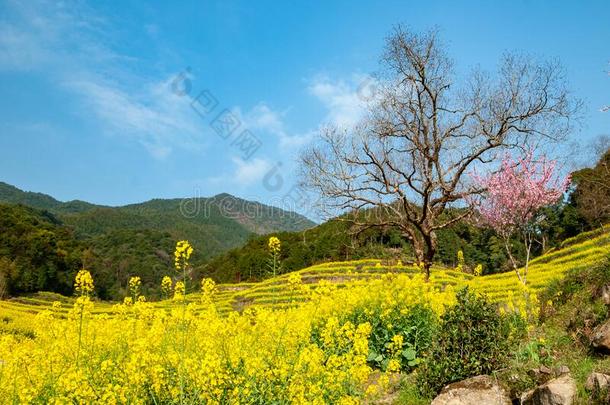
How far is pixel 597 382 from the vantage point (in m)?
5.10

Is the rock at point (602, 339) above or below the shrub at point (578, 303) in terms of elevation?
below

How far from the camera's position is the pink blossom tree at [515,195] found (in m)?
16.2

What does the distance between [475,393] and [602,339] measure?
193 cm

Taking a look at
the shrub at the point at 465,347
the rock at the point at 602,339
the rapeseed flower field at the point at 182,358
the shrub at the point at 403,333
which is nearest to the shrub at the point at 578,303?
the rock at the point at 602,339

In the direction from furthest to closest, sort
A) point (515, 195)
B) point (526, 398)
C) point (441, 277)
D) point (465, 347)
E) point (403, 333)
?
point (441, 277) → point (515, 195) → point (403, 333) → point (465, 347) → point (526, 398)

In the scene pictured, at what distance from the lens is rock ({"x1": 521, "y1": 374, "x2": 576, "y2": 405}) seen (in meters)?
5.09

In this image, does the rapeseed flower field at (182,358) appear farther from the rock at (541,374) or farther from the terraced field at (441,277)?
A: the terraced field at (441,277)

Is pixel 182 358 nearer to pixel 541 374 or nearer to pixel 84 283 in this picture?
pixel 84 283

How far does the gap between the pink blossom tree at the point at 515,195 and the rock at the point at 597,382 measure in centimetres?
1053

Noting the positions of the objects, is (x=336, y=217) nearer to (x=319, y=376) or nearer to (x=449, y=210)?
(x=449, y=210)

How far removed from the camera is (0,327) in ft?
66.4

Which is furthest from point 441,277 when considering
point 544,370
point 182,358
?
point 182,358

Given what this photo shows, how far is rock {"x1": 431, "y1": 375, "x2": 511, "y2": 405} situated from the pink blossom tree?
9.85 meters

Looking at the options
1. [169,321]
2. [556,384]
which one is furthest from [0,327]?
[556,384]
